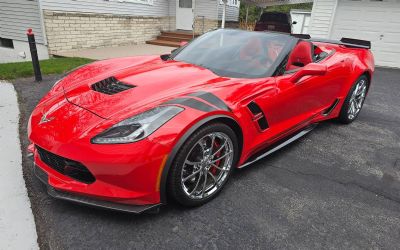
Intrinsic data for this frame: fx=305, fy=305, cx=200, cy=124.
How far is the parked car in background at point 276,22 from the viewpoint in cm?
1158

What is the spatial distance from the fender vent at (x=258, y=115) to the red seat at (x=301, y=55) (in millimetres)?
818

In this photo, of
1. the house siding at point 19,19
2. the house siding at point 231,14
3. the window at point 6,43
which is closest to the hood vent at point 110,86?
the house siding at point 19,19

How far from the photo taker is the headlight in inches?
76.3

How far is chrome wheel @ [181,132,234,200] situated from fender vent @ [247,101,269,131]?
343 millimetres

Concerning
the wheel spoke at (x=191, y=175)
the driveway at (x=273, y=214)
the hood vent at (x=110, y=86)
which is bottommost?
the driveway at (x=273, y=214)

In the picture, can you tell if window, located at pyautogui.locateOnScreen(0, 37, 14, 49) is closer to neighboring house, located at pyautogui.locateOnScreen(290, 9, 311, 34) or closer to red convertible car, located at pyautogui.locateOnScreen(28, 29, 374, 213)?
red convertible car, located at pyautogui.locateOnScreen(28, 29, 374, 213)

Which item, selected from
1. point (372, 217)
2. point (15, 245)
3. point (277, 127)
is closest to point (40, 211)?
point (15, 245)

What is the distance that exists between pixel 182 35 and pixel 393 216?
12327mm

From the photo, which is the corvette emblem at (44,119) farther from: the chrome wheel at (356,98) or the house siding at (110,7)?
the house siding at (110,7)

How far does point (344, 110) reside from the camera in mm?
4223

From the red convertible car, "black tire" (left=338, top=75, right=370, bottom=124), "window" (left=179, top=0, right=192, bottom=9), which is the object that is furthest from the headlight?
"window" (left=179, top=0, right=192, bottom=9)

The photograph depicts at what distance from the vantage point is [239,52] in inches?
125

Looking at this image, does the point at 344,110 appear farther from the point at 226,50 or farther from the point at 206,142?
the point at 206,142

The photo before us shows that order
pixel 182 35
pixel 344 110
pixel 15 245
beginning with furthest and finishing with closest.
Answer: pixel 182 35
pixel 344 110
pixel 15 245
